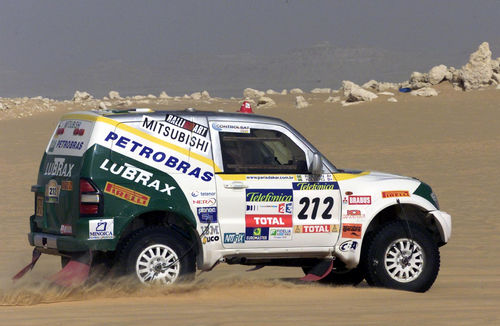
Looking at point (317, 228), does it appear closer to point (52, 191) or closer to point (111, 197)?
point (111, 197)

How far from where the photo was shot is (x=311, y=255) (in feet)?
32.1

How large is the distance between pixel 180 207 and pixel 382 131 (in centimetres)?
2405

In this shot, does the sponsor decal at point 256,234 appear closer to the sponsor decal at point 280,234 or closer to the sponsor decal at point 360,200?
the sponsor decal at point 280,234

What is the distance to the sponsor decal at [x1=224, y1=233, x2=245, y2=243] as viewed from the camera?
9.38 meters

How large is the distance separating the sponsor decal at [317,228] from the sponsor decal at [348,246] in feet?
0.51

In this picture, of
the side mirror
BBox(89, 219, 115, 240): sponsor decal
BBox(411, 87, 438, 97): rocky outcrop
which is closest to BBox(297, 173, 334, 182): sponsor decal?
the side mirror

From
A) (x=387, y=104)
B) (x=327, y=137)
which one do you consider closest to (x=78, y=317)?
(x=327, y=137)

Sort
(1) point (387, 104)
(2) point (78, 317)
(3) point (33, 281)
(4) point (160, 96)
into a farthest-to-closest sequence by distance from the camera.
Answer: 1. (4) point (160, 96)
2. (1) point (387, 104)
3. (3) point (33, 281)
4. (2) point (78, 317)

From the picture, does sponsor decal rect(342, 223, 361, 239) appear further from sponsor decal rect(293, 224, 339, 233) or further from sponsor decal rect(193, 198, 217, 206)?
sponsor decal rect(193, 198, 217, 206)

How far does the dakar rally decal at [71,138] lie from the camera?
9.22 meters

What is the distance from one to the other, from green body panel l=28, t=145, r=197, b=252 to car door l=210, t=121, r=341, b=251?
442mm

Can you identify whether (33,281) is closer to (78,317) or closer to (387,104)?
(78,317)

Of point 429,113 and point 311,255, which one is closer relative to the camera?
point 311,255

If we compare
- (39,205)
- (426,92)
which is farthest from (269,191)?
(426,92)
